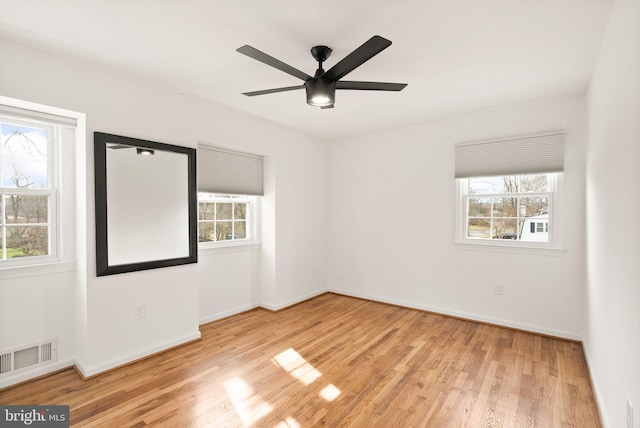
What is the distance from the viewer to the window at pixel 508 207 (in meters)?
3.57

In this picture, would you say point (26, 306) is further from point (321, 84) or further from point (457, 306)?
point (457, 306)

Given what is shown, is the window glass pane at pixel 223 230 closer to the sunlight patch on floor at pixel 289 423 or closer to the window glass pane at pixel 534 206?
the sunlight patch on floor at pixel 289 423

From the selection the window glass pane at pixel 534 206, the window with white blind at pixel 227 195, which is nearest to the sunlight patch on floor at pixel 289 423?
the window with white blind at pixel 227 195

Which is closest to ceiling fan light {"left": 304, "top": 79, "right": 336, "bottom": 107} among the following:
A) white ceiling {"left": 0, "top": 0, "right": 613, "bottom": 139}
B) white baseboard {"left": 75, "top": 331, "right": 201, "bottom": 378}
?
white ceiling {"left": 0, "top": 0, "right": 613, "bottom": 139}

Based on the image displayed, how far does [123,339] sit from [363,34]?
3195 millimetres

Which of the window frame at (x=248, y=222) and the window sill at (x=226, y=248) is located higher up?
the window frame at (x=248, y=222)

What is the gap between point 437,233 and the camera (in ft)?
13.8

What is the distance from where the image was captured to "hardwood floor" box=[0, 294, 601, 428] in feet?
7.00

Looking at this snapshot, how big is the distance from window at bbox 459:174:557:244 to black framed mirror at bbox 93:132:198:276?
3349mm

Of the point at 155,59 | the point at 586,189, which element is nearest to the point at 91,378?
the point at 155,59

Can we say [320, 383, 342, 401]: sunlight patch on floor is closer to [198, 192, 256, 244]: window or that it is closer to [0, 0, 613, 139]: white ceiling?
[198, 192, 256, 244]: window

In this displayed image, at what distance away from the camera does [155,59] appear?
99.0 inches

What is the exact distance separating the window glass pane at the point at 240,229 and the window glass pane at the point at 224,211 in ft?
0.56

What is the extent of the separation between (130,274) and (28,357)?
3.18ft
